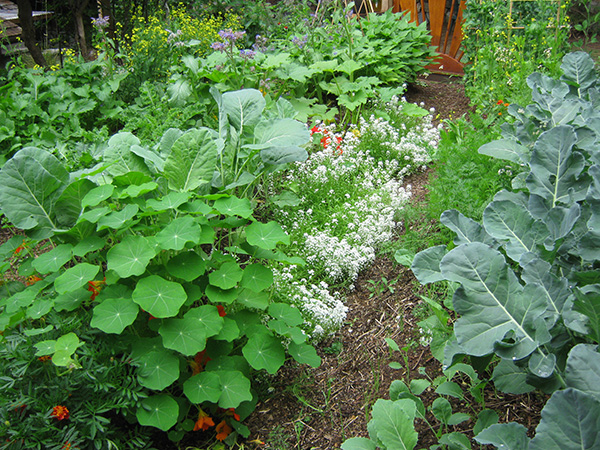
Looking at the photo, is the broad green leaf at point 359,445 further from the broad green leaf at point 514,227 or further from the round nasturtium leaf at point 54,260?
the round nasturtium leaf at point 54,260

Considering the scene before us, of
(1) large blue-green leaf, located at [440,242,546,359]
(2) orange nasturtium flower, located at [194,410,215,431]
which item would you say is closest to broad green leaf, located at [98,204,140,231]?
(2) orange nasturtium flower, located at [194,410,215,431]

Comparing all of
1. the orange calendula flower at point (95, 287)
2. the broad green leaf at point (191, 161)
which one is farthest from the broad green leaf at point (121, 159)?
the orange calendula flower at point (95, 287)

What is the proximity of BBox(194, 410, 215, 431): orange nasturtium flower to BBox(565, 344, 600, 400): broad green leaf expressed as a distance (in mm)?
1532

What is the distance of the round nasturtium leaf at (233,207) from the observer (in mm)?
2361

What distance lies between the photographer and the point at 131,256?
84.9 inches

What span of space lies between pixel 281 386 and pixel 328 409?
29 cm

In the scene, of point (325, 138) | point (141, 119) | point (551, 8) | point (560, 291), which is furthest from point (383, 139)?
point (560, 291)

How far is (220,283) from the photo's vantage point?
7.54 ft

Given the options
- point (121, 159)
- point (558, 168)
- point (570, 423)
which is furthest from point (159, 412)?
point (558, 168)

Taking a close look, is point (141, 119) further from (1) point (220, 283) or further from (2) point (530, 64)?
(2) point (530, 64)

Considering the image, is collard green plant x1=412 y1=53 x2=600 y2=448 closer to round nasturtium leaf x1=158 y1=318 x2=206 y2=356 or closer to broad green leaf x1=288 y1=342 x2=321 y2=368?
→ broad green leaf x1=288 y1=342 x2=321 y2=368

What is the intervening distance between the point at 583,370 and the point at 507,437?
0.97ft

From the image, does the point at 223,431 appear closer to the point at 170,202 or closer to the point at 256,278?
the point at 256,278

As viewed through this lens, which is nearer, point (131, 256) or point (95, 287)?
point (131, 256)
